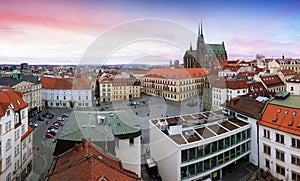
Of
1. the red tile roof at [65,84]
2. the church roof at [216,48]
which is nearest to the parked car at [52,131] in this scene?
the red tile roof at [65,84]

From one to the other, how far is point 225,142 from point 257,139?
378 centimetres

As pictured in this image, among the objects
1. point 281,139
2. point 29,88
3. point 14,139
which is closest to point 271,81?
point 281,139

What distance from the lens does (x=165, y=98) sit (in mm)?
50594

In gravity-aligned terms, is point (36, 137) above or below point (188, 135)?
below

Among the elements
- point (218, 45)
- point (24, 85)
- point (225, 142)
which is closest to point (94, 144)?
point (225, 142)

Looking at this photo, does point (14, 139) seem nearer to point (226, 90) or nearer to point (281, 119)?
point (281, 119)

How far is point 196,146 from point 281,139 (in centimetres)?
680

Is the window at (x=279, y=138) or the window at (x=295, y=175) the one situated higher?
the window at (x=279, y=138)

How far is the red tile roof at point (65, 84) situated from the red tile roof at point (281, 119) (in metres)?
33.0

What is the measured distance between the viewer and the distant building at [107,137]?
36.7 ft

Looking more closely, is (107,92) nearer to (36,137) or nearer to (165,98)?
(165,98)

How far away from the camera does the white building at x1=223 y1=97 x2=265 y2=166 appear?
19.0 metres

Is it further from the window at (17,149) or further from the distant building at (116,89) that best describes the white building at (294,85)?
the window at (17,149)

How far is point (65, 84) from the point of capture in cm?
4528
